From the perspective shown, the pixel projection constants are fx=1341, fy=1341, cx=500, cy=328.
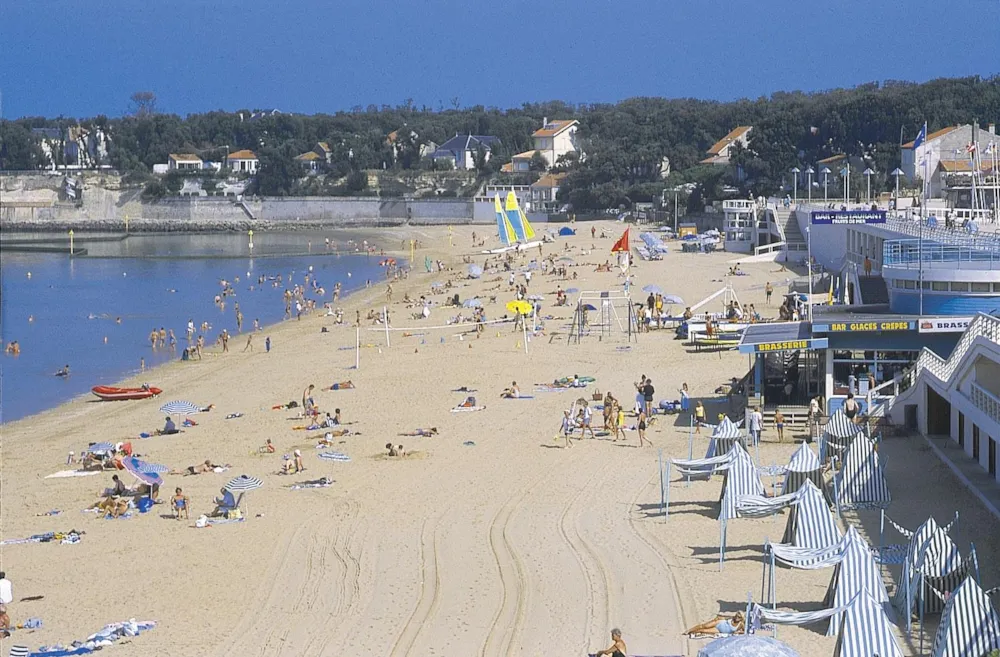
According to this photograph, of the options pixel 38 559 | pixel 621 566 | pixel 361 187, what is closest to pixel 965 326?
pixel 621 566

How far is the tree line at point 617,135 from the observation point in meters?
69.6

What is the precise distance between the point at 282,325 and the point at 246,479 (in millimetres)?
23602

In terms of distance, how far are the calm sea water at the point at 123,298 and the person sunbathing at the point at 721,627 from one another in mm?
19005

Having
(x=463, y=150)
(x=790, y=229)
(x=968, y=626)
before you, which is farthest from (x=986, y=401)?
(x=463, y=150)

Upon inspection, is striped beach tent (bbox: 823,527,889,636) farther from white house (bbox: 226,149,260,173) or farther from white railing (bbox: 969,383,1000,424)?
white house (bbox: 226,149,260,173)

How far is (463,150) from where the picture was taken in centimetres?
10650

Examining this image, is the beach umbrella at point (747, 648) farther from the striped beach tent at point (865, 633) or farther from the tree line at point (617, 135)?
the tree line at point (617, 135)

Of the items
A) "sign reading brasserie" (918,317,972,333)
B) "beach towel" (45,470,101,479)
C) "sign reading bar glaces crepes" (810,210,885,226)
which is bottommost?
"beach towel" (45,470,101,479)

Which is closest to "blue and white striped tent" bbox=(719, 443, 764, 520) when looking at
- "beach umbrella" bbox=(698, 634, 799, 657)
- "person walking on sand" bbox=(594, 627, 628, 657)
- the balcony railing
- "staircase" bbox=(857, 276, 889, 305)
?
"person walking on sand" bbox=(594, 627, 628, 657)

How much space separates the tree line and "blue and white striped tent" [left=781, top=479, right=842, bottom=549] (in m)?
34.3

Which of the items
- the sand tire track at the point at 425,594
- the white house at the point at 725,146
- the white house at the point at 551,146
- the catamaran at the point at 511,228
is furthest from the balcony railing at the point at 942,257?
the white house at the point at 551,146

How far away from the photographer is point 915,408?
1891 centimetres

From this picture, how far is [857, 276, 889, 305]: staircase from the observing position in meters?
25.0

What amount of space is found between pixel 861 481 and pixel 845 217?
23.6 m
